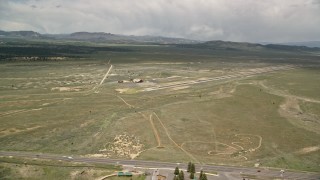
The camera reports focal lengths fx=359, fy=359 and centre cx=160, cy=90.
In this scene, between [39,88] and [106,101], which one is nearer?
[106,101]

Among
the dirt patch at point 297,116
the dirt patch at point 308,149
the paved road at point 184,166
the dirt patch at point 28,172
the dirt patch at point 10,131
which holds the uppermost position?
the dirt patch at point 297,116

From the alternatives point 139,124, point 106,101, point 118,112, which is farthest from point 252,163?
point 106,101

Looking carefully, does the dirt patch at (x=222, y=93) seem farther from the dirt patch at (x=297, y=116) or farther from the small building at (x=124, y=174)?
the small building at (x=124, y=174)

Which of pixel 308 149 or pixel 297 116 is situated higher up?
→ pixel 297 116

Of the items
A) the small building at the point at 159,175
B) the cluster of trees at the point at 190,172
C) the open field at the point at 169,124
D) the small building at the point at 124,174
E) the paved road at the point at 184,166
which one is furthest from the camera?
the open field at the point at 169,124

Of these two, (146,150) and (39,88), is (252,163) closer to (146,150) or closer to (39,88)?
(146,150)

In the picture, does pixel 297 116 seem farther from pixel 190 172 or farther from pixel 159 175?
pixel 159 175

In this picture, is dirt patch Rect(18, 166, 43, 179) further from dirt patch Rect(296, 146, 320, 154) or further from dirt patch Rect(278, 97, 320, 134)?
dirt patch Rect(278, 97, 320, 134)

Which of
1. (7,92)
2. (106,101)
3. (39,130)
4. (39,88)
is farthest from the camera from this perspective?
(39,88)

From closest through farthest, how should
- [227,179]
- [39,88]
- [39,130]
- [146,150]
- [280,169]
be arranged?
[227,179]
[280,169]
[146,150]
[39,130]
[39,88]

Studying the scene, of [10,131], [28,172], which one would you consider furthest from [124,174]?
[10,131]

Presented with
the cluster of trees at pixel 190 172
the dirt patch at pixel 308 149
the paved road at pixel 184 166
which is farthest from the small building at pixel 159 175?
the dirt patch at pixel 308 149
